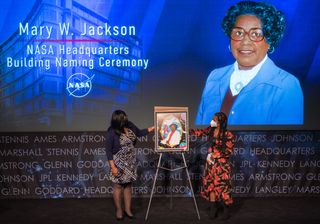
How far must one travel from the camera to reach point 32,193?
6258 mm

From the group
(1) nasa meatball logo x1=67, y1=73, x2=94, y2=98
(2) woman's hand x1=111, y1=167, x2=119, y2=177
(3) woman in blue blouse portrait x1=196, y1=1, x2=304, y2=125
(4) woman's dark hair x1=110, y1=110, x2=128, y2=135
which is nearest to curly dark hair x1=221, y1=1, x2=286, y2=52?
(3) woman in blue blouse portrait x1=196, y1=1, x2=304, y2=125

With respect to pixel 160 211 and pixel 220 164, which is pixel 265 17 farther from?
pixel 160 211

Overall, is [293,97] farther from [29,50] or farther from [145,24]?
[29,50]

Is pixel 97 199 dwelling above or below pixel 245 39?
below

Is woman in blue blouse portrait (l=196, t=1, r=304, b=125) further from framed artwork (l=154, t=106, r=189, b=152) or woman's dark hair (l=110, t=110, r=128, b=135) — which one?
woman's dark hair (l=110, t=110, r=128, b=135)

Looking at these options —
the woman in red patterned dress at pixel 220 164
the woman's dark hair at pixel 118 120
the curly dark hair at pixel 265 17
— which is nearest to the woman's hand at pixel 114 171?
the woman's dark hair at pixel 118 120

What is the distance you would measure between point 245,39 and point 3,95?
365 centimetres

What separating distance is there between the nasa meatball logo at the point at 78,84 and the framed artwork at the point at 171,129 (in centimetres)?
163

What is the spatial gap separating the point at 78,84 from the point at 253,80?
2579mm

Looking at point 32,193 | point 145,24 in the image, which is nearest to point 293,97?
point 145,24

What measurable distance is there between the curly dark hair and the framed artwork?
1861mm

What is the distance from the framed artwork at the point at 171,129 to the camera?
5.18 metres

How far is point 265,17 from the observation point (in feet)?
20.7

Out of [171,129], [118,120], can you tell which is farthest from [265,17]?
[118,120]
